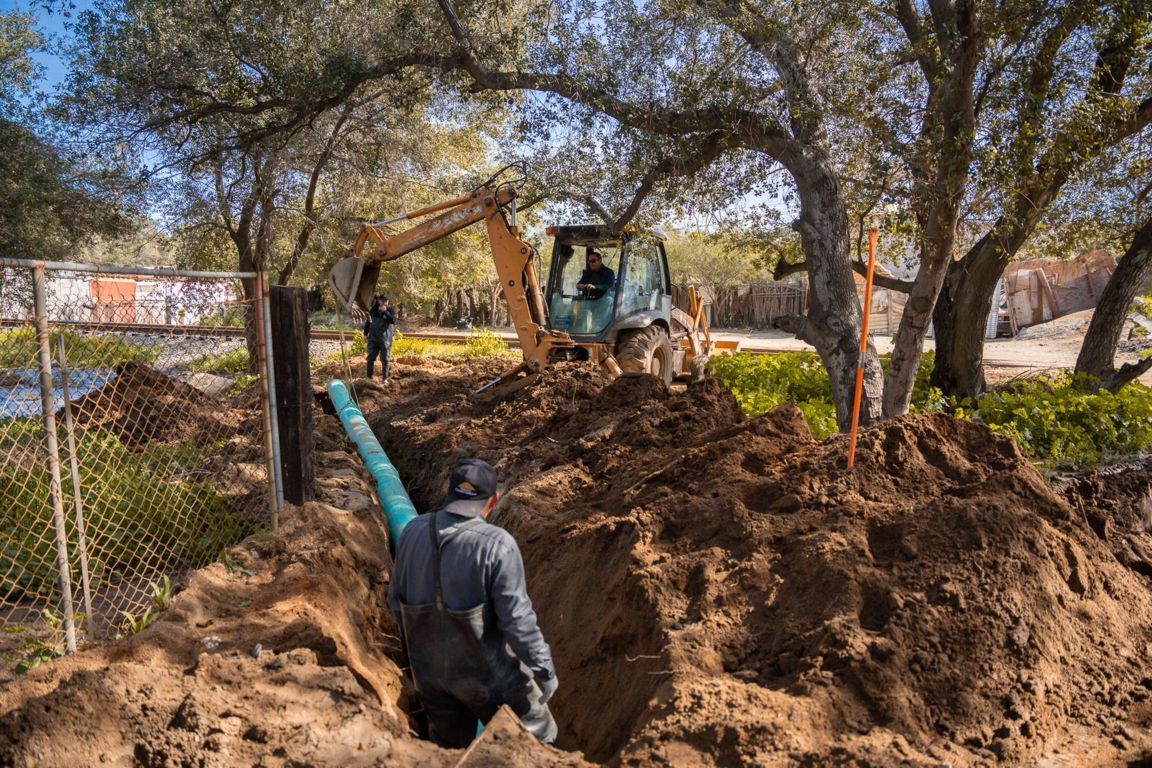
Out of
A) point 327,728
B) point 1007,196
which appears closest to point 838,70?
point 1007,196

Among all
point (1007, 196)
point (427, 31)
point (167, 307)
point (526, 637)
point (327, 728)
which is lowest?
point (327, 728)

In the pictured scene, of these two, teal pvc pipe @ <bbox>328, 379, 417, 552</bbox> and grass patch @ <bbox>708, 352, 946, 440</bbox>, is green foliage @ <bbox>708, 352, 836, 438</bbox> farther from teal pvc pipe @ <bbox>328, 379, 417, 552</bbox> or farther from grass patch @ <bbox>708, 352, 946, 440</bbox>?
teal pvc pipe @ <bbox>328, 379, 417, 552</bbox>

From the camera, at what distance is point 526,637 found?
383cm

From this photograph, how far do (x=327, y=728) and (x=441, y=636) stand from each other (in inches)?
24.3

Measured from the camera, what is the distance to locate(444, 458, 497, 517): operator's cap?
3865 mm

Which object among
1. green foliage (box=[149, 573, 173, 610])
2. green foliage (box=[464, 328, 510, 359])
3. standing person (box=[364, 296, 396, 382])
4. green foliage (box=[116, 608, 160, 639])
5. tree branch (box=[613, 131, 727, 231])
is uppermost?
tree branch (box=[613, 131, 727, 231])

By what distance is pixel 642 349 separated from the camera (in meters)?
13.0

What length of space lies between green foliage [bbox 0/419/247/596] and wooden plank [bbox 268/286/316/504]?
0.53 meters

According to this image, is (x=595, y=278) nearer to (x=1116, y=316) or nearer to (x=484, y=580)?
(x=1116, y=316)

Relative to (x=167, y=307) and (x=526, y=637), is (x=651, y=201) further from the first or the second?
(x=526, y=637)

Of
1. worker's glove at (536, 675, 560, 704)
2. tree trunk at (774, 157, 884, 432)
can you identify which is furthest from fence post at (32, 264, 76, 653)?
tree trunk at (774, 157, 884, 432)

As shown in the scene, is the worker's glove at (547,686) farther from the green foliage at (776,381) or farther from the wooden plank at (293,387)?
the green foliage at (776,381)

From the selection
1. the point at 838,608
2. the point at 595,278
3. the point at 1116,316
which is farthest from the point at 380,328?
the point at 838,608

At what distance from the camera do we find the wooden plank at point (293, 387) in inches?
246
